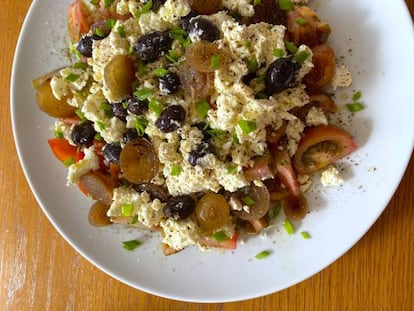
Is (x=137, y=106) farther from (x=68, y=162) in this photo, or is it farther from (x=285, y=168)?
(x=285, y=168)

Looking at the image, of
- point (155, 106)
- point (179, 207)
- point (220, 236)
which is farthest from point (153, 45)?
point (220, 236)

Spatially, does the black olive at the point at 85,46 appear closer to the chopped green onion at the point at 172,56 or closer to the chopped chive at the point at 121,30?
the chopped chive at the point at 121,30

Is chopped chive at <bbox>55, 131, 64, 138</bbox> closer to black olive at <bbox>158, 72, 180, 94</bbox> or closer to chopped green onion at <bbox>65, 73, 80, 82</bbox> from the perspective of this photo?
chopped green onion at <bbox>65, 73, 80, 82</bbox>

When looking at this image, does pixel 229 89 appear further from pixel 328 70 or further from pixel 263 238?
pixel 263 238

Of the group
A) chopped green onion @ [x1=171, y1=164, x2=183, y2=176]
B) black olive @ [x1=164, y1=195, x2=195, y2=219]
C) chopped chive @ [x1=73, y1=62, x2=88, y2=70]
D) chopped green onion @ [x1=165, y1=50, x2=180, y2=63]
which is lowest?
black olive @ [x1=164, y1=195, x2=195, y2=219]

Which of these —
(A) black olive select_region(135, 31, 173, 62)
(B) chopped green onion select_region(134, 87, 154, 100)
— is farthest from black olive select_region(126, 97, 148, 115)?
(A) black olive select_region(135, 31, 173, 62)

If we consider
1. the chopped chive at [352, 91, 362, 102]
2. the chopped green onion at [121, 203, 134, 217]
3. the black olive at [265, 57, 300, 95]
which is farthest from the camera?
the chopped green onion at [121, 203, 134, 217]
